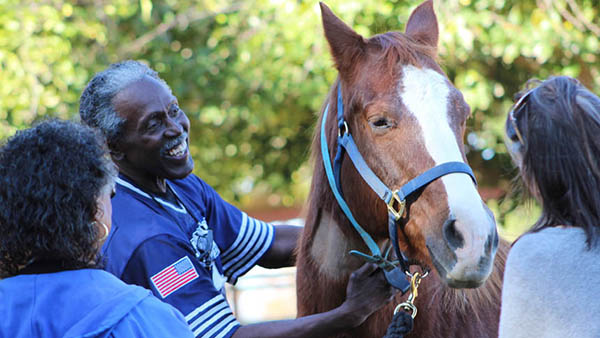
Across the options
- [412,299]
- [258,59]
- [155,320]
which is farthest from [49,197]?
[258,59]

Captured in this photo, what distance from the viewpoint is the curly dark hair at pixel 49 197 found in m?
1.67

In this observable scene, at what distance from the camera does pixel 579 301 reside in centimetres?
168

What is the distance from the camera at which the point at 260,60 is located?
6977mm

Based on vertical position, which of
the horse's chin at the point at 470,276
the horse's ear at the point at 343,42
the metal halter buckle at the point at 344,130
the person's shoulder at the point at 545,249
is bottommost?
the horse's chin at the point at 470,276

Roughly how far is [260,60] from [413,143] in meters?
4.83

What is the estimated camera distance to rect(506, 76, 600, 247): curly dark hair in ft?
5.87

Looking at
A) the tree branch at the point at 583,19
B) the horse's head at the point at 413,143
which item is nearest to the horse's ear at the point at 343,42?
the horse's head at the point at 413,143

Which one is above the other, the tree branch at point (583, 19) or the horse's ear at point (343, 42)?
the horse's ear at point (343, 42)

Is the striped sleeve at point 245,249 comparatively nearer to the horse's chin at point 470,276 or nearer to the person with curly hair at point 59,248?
the horse's chin at point 470,276

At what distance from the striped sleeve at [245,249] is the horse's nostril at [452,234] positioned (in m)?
1.25

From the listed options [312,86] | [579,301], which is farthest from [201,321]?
[312,86]

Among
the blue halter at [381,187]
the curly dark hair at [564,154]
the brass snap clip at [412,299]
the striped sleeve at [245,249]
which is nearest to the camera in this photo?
the curly dark hair at [564,154]

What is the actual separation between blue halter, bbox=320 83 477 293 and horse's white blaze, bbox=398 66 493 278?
0.06 meters

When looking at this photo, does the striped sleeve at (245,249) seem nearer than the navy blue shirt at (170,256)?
No
